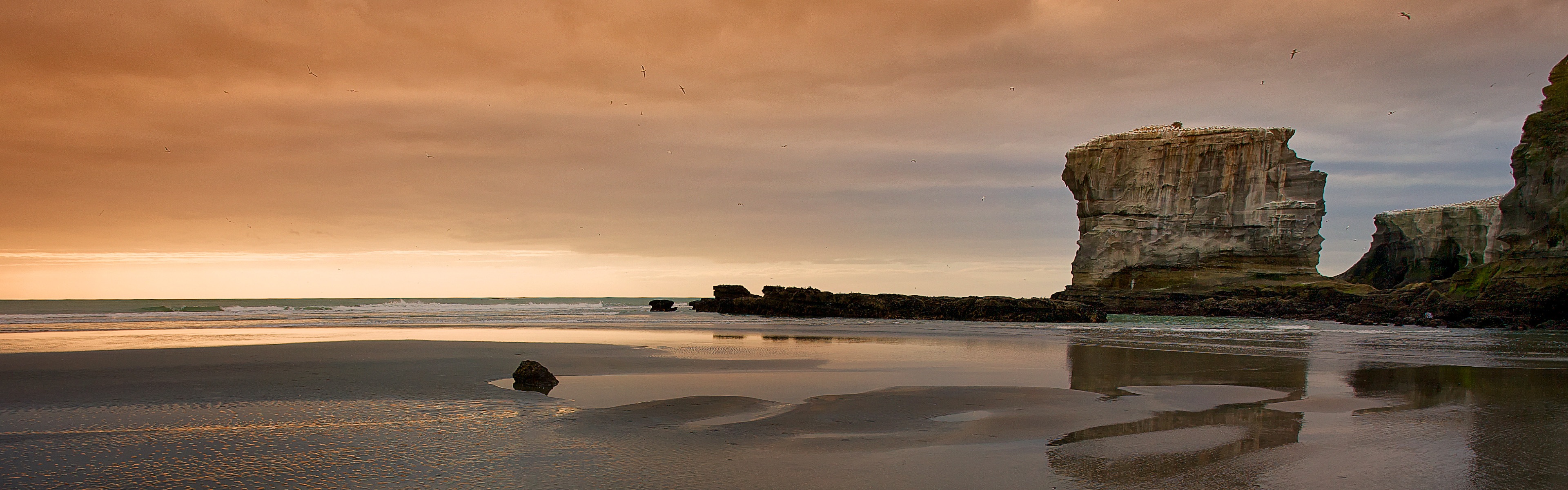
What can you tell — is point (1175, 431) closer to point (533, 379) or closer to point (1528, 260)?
point (533, 379)

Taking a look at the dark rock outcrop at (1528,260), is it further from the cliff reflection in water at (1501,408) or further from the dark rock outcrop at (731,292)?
the dark rock outcrop at (731,292)

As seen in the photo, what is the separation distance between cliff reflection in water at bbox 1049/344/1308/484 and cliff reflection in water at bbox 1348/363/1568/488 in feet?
2.93

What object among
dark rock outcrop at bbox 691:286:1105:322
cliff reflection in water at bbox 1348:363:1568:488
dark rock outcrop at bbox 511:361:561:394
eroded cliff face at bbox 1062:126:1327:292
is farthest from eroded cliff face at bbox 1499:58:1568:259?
dark rock outcrop at bbox 511:361:561:394

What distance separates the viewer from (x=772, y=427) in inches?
225

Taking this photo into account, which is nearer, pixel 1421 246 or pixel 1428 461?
pixel 1428 461

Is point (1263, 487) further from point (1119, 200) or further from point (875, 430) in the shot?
point (1119, 200)

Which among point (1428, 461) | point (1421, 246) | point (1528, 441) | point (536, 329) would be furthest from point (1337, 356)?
point (1421, 246)

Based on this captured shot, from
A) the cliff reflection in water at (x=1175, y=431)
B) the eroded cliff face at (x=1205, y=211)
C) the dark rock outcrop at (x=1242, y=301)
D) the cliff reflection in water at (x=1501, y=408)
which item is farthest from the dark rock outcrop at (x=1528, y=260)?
the cliff reflection in water at (x=1175, y=431)

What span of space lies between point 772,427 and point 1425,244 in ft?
239

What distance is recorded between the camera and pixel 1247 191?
4562 centimetres

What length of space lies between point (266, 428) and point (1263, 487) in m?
6.18

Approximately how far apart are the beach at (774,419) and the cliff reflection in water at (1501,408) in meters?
0.04

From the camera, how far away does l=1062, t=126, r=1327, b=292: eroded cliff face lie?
44.7 metres

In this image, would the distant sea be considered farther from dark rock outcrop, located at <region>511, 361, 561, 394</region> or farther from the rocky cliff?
the rocky cliff
